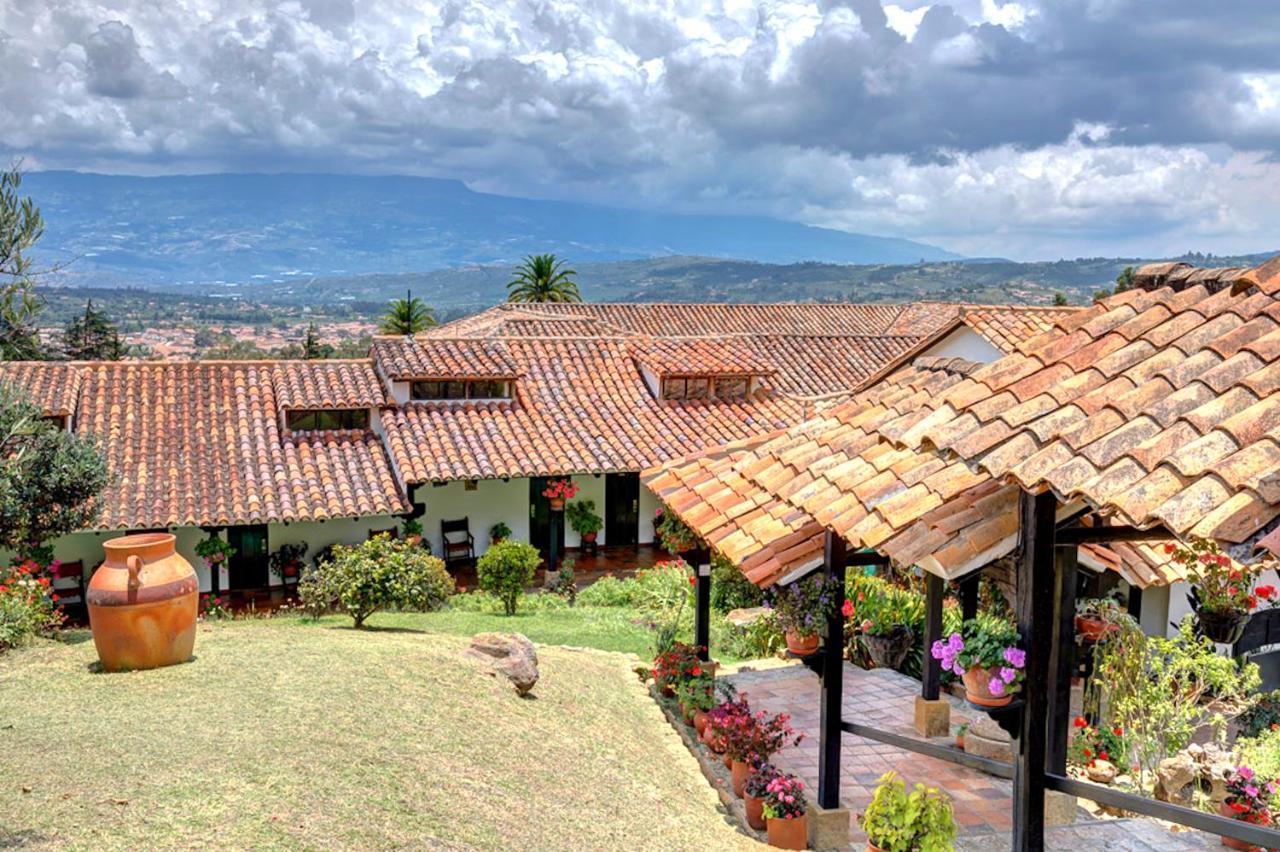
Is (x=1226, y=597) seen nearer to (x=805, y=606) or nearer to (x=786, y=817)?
(x=805, y=606)

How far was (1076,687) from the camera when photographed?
12453 mm

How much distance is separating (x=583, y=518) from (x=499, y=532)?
211 cm

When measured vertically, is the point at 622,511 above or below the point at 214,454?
below

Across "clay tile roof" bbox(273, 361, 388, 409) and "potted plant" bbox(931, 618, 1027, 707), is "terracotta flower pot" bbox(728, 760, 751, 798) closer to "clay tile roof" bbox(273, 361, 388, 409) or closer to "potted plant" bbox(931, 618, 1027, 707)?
"potted plant" bbox(931, 618, 1027, 707)

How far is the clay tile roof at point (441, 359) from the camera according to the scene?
2327 centimetres

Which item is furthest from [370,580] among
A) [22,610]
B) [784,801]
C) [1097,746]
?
[1097,746]

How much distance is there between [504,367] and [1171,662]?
57.8ft

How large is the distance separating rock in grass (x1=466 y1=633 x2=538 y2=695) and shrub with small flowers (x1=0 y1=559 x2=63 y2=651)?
18.5ft

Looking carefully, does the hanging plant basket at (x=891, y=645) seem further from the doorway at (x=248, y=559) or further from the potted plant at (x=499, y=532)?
the doorway at (x=248, y=559)

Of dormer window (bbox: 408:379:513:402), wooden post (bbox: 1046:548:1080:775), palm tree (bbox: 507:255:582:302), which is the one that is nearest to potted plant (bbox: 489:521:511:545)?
dormer window (bbox: 408:379:513:402)

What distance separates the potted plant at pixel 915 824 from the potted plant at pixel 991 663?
1353mm

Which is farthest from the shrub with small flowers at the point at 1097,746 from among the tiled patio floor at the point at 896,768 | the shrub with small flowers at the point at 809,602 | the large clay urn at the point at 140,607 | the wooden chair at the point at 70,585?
the wooden chair at the point at 70,585

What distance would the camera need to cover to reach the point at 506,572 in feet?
57.4

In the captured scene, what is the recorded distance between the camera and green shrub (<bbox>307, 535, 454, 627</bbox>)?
14398 mm
